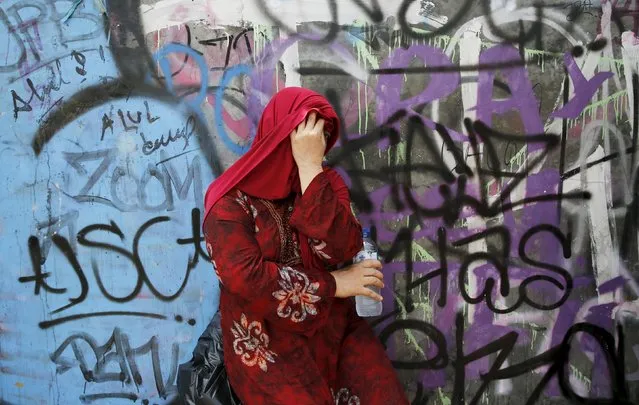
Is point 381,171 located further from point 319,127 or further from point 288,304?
point 288,304

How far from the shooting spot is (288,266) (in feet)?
7.02

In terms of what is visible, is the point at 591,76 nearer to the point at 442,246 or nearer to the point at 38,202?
the point at 442,246

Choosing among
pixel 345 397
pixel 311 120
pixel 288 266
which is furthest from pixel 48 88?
pixel 345 397

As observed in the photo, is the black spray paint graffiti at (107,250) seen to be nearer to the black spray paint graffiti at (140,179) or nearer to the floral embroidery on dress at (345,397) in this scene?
the black spray paint graffiti at (140,179)

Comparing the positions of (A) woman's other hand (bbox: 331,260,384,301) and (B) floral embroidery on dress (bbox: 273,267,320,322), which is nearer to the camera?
(B) floral embroidery on dress (bbox: 273,267,320,322)

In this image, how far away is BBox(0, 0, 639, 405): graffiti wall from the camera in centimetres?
279

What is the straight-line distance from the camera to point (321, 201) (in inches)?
81.6

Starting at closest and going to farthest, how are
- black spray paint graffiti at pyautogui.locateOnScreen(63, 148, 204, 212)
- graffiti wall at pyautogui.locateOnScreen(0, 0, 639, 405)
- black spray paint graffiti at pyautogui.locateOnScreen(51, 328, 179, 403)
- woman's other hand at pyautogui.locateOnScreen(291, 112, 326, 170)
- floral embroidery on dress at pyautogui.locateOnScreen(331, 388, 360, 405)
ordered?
woman's other hand at pyautogui.locateOnScreen(291, 112, 326, 170), floral embroidery on dress at pyautogui.locateOnScreen(331, 388, 360, 405), graffiti wall at pyautogui.locateOnScreen(0, 0, 639, 405), black spray paint graffiti at pyautogui.locateOnScreen(63, 148, 204, 212), black spray paint graffiti at pyautogui.locateOnScreen(51, 328, 179, 403)

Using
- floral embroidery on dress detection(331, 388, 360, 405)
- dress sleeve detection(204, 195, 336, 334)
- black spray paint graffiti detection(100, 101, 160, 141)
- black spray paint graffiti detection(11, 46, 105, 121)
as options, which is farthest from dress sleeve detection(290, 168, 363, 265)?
black spray paint graffiti detection(11, 46, 105, 121)

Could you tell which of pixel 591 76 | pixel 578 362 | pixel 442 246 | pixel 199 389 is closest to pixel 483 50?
pixel 591 76

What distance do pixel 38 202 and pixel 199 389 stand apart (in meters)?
1.37

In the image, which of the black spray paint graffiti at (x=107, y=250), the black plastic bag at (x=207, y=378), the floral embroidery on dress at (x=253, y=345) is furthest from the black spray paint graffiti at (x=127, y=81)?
the floral embroidery on dress at (x=253, y=345)

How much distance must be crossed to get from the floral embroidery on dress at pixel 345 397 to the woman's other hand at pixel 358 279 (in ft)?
1.23

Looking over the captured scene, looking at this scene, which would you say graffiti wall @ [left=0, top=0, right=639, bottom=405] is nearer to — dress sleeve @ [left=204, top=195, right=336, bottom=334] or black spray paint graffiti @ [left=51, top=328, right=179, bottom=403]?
black spray paint graffiti @ [left=51, top=328, right=179, bottom=403]
